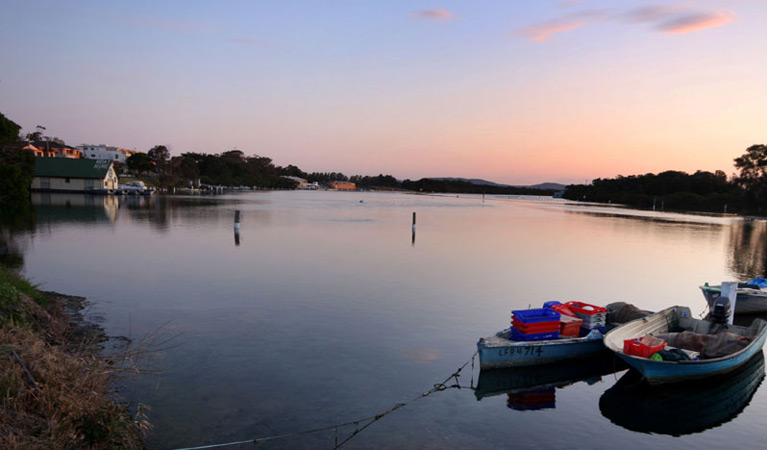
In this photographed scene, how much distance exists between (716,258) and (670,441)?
29.7 m

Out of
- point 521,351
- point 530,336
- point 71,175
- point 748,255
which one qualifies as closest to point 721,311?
point 530,336

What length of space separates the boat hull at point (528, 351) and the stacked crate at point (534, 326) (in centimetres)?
29

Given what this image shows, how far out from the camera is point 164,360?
35.1ft

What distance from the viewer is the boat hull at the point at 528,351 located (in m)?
11.1

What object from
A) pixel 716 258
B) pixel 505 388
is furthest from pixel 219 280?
pixel 716 258

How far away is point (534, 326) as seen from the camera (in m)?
11.8

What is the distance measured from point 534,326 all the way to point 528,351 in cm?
71

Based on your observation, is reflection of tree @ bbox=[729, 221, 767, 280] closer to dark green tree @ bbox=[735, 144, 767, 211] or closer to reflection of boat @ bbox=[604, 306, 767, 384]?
reflection of boat @ bbox=[604, 306, 767, 384]

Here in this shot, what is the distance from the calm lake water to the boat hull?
12.3 inches

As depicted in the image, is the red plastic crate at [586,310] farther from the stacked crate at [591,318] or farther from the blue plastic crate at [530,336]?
the blue plastic crate at [530,336]

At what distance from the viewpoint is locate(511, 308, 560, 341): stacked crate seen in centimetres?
1176

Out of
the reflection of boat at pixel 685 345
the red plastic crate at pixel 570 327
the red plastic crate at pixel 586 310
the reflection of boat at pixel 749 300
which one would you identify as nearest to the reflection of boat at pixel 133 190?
the red plastic crate at pixel 586 310

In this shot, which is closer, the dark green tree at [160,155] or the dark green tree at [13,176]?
the dark green tree at [13,176]

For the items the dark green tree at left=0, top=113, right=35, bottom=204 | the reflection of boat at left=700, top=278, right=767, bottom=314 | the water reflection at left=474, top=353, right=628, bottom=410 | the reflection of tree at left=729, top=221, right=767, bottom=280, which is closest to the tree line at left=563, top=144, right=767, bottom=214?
the reflection of tree at left=729, top=221, right=767, bottom=280
